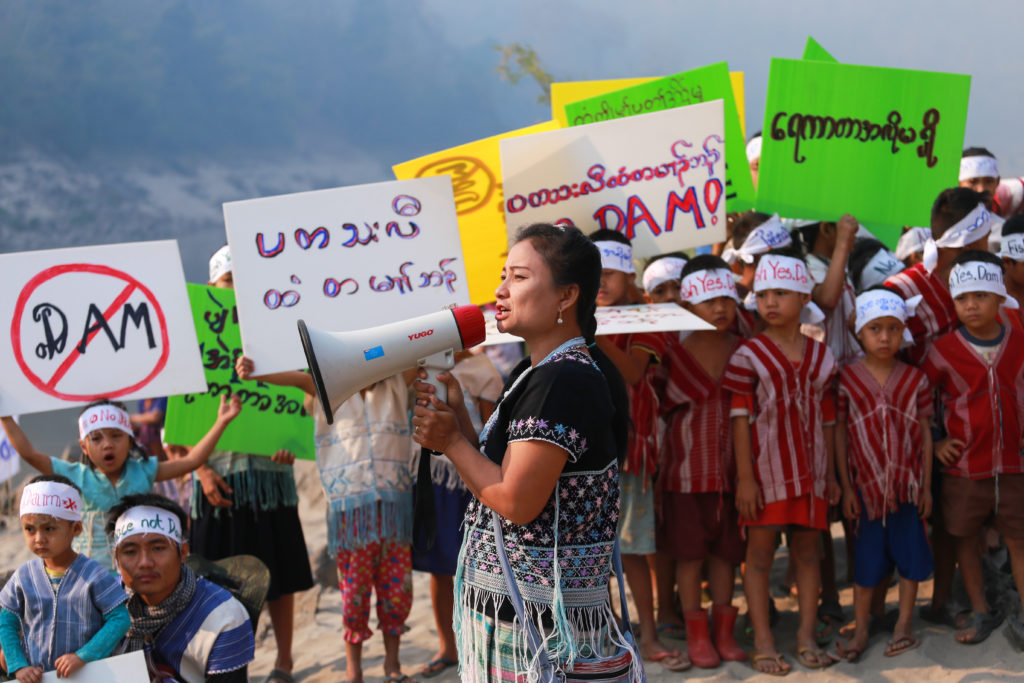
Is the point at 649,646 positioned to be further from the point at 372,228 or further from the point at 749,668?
the point at 372,228

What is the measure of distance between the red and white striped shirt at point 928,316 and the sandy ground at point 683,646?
1.37m

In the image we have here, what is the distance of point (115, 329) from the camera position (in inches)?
165

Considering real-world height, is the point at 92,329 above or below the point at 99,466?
above

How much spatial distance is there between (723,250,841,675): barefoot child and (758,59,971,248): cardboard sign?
0.44 metres

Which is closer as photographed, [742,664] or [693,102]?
[742,664]

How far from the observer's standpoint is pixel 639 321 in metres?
3.94

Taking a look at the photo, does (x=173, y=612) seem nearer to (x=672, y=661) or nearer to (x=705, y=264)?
(x=672, y=661)

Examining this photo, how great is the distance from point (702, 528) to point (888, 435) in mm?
971

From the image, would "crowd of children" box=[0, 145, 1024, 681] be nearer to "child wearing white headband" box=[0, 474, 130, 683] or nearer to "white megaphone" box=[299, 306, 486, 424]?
"child wearing white headband" box=[0, 474, 130, 683]

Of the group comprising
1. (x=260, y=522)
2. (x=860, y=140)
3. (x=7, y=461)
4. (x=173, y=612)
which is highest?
(x=860, y=140)

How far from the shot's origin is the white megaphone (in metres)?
2.24

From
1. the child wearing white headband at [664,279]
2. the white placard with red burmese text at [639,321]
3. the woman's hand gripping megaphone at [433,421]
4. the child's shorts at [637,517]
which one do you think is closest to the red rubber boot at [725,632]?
the child's shorts at [637,517]

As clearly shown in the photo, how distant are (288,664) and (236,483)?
3.25ft

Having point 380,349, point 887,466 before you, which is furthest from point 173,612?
point 887,466
